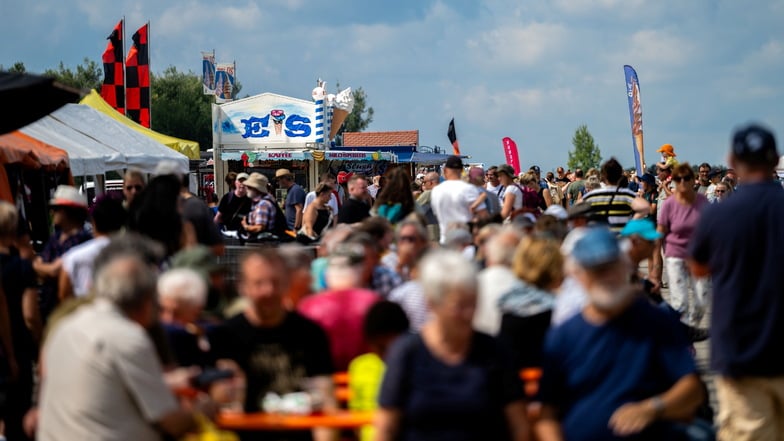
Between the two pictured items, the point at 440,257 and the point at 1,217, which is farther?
the point at 1,217

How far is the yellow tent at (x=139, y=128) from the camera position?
20.5 m

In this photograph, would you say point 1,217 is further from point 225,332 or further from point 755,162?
point 755,162

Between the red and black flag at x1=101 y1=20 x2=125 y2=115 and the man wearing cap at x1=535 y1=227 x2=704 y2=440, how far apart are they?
75.3 feet

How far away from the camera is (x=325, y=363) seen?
4.87 m

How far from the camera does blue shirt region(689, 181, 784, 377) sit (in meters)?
4.80

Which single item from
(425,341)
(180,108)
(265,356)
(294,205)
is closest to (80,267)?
(265,356)

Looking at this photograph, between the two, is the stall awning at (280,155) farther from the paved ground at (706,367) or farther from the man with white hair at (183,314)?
the man with white hair at (183,314)

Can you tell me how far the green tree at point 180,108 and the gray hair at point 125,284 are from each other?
307 ft

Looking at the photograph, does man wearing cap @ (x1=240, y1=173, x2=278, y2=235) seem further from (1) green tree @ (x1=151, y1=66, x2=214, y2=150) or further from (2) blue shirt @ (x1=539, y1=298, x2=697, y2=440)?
(1) green tree @ (x1=151, y1=66, x2=214, y2=150)

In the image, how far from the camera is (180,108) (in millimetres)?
97250

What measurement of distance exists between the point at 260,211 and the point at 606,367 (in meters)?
8.35

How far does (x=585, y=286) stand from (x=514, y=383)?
515 mm

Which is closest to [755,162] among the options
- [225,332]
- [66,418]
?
[225,332]

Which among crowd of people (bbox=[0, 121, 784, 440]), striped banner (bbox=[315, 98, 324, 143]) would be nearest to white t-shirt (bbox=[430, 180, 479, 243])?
crowd of people (bbox=[0, 121, 784, 440])
